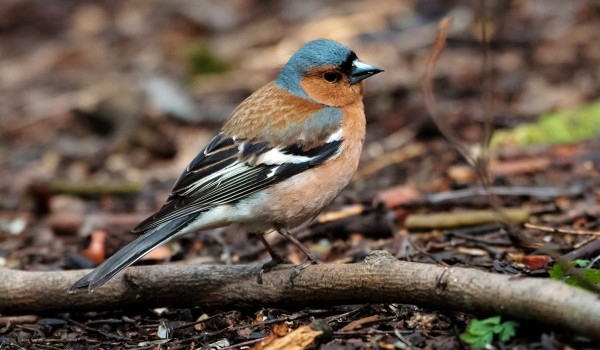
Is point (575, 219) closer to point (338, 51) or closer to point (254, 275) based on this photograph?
point (338, 51)

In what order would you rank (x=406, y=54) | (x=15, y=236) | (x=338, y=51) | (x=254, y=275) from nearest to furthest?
1. (x=254, y=275)
2. (x=338, y=51)
3. (x=15, y=236)
4. (x=406, y=54)

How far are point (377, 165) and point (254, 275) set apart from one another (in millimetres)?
3440

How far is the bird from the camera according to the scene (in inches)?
196

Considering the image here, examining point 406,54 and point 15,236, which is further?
point 406,54

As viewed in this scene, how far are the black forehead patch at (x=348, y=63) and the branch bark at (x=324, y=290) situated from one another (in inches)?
62.7

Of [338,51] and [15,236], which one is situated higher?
[338,51]

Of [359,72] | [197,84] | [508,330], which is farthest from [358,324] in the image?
[197,84]

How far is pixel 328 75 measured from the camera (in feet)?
18.8

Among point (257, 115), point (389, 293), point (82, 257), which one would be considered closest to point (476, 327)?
point (389, 293)

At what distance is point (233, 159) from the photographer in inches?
206

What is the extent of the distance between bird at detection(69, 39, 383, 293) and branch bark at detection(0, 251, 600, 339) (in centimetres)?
21

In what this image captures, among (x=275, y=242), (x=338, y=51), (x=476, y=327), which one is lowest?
(x=476, y=327)

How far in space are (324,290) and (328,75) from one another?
187cm

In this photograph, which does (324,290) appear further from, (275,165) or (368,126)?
(368,126)
